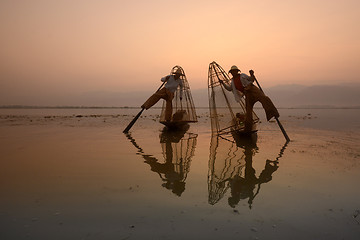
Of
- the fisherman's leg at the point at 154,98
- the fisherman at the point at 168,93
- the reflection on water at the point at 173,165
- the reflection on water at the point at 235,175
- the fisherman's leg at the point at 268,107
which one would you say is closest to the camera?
the reflection on water at the point at 235,175

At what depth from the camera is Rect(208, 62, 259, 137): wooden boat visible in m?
10.9

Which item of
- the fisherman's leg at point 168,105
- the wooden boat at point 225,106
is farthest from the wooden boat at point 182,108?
the wooden boat at point 225,106

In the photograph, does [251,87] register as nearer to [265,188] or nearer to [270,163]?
[270,163]

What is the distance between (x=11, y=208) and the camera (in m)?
3.61

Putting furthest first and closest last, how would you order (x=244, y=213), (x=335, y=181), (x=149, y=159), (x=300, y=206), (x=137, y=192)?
(x=149, y=159)
(x=335, y=181)
(x=137, y=192)
(x=300, y=206)
(x=244, y=213)

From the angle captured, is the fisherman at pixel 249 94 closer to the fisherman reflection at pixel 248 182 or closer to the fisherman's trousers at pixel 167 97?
the fisherman reflection at pixel 248 182

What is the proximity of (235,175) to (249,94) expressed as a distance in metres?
5.61

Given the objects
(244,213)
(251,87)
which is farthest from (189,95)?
(244,213)

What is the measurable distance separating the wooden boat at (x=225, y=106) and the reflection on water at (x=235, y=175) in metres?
2.44

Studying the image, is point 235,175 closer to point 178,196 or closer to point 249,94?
point 178,196

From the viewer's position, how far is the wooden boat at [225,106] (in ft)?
35.8

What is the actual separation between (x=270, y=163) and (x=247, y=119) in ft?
12.7

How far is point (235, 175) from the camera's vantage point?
5.53 m

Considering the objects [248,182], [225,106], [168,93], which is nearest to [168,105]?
[168,93]
